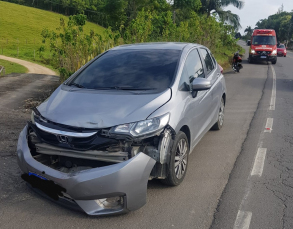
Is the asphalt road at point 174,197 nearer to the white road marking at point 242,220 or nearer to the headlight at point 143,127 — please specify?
the white road marking at point 242,220

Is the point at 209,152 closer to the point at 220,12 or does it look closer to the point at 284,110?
the point at 284,110

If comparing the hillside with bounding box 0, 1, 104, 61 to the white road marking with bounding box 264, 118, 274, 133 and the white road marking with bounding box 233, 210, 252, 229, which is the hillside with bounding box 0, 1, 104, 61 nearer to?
the white road marking with bounding box 264, 118, 274, 133

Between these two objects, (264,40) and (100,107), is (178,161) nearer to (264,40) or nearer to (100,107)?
(100,107)

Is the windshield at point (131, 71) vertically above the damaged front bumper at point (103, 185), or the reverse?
the windshield at point (131, 71)

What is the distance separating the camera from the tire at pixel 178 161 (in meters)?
4.21

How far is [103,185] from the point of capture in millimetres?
3531

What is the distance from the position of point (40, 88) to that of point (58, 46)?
5.78 feet

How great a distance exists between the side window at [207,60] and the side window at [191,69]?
396 mm

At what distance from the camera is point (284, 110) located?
9.54 meters

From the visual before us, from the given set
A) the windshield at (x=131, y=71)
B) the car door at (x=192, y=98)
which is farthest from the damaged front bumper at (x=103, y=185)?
the windshield at (x=131, y=71)

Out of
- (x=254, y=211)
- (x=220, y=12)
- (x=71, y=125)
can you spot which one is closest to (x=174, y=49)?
(x=71, y=125)

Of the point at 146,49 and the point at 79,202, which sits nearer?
the point at 79,202

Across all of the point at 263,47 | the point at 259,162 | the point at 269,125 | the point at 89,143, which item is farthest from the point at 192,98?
the point at 263,47

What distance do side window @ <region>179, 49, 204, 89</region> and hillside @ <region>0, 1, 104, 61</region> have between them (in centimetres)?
3194
